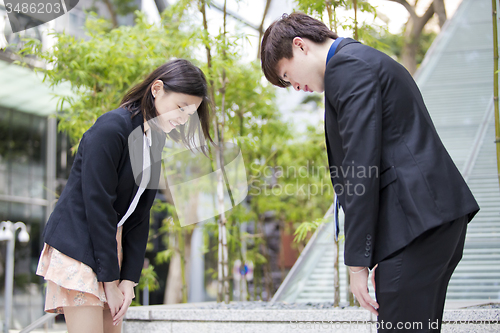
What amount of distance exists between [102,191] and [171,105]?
1.24 feet

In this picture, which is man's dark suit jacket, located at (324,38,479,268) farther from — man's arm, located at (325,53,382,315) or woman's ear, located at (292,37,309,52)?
woman's ear, located at (292,37,309,52)

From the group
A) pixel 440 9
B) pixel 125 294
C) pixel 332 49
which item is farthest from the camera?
pixel 440 9

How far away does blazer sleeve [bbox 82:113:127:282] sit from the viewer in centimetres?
126

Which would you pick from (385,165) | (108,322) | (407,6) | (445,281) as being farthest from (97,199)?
(407,6)

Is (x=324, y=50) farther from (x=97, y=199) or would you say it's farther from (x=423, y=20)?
(x=423, y=20)

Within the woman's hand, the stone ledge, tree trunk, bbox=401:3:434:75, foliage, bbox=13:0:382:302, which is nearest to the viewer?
the woman's hand

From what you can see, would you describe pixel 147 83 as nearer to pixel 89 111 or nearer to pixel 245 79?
pixel 89 111

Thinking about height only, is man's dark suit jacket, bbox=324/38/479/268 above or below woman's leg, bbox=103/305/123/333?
above

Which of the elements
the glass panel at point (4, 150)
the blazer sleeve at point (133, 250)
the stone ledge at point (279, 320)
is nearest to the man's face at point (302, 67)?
the blazer sleeve at point (133, 250)

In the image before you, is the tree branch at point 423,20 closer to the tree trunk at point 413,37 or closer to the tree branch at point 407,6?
the tree trunk at point 413,37

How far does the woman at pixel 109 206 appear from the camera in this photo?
4.15 ft

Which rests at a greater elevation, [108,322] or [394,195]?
[394,195]

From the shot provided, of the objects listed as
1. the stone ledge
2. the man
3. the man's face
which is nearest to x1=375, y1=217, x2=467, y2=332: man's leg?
the man

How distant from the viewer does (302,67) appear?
1238mm
